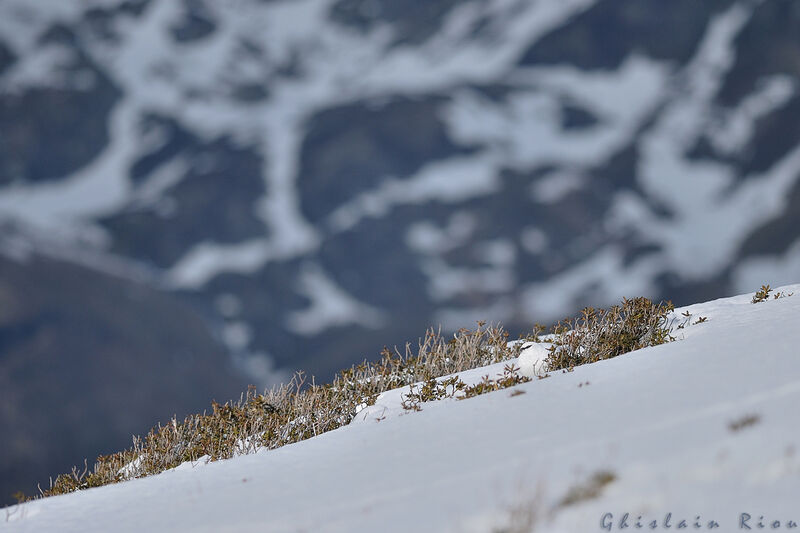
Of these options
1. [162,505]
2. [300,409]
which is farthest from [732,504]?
[300,409]

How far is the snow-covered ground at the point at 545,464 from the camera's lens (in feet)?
9.40

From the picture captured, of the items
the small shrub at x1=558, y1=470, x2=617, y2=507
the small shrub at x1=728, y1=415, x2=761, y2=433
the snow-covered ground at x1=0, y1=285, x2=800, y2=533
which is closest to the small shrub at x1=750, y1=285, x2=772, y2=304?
the snow-covered ground at x1=0, y1=285, x2=800, y2=533

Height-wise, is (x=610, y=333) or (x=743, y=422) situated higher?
(x=610, y=333)

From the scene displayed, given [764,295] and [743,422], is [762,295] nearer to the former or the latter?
[764,295]

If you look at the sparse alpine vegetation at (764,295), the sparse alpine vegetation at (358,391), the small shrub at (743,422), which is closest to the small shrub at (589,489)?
the small shrub at (743,422)

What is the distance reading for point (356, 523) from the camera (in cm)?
306

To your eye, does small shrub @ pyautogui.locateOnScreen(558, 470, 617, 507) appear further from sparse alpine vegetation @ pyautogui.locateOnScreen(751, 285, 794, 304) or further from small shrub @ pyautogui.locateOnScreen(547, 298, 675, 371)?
sparse alpine vegetation @ pyautogui.locateOnScreen(751, 285, 794, 304)

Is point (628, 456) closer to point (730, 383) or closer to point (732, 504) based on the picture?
point (732, 504)

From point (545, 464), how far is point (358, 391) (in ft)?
10.8

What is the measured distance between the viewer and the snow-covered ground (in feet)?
9.40

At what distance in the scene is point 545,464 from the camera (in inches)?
128

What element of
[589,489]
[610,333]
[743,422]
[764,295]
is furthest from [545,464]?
[764,295]

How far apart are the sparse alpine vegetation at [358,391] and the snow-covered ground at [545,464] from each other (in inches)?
28.4

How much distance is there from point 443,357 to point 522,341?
866 mm
